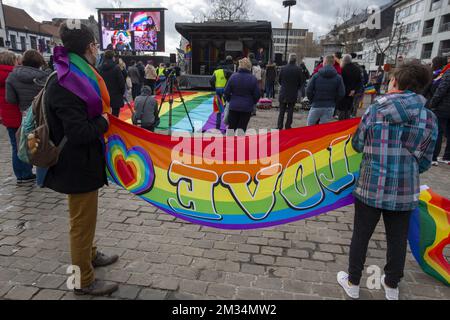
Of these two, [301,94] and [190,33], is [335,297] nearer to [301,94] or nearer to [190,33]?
[301,94]

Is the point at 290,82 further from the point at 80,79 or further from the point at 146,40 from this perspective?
the point at 146,40

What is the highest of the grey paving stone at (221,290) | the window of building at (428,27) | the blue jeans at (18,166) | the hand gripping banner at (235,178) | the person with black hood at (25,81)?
the window of building at (428,27)

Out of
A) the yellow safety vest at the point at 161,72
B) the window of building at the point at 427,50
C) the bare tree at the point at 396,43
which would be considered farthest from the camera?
the window of building at the point at 427,50

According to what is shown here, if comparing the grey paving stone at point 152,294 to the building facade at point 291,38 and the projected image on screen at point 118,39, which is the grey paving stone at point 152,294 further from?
the building facade at point 291,38

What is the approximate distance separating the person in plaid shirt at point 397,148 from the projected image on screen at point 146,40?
28.6 metres

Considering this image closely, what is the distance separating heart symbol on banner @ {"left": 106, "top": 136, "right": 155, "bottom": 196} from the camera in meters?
2.99

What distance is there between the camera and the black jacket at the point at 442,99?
6.12 meters

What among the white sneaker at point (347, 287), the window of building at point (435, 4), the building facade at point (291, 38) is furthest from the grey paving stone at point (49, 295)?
the building facade at point (291, 38)

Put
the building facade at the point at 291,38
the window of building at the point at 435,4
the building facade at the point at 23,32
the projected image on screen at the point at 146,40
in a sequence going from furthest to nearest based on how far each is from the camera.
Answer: the building facade at the point at 291,38 → the building facade at the point at 23,32 → the window of building at the point at 435,4 → the projected image on screen at the point at 146,40

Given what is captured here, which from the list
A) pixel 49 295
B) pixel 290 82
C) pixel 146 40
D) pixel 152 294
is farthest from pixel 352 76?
pixel 146 40

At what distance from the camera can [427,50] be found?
53.9 m

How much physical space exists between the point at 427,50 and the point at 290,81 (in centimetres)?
5784

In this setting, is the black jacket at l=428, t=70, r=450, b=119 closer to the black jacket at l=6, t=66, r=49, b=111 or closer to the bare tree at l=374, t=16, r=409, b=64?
the black jacket at l=6, t=66, r=49, b=111

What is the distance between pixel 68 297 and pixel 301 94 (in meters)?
15.5
